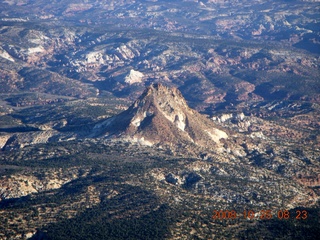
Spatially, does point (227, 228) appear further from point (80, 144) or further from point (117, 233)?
point (80, 144)

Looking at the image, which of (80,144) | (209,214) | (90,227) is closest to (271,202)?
(209,214)
